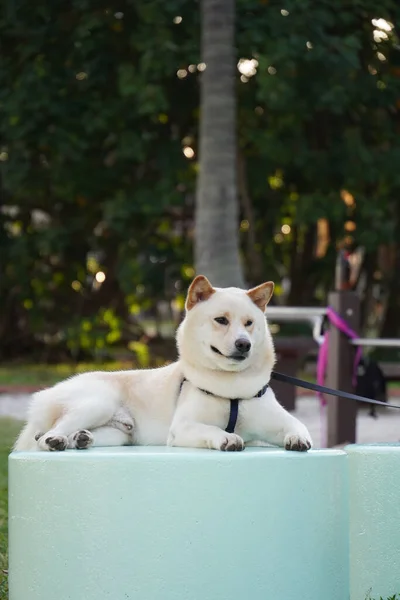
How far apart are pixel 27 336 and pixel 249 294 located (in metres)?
20.7

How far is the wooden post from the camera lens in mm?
11570

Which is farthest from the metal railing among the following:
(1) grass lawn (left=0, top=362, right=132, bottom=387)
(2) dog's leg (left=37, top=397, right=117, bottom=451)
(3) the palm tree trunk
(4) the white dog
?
(1) grass lawn (left=0, top=362, right=132, bottom=387)

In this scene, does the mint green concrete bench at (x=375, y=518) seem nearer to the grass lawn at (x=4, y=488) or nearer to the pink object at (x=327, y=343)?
the grass lawn at (x=4, y=488)

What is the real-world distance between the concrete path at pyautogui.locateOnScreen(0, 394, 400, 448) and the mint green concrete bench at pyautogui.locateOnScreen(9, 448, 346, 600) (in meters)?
7.40

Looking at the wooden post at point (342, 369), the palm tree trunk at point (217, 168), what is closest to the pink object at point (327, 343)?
the wooden post at point (342, 369)

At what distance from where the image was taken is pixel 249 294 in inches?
220

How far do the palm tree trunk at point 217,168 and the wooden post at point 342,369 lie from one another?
5.30 m

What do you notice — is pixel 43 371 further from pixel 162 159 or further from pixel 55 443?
pixel 55 443

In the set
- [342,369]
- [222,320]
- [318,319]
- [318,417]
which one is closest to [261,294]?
[222,320]

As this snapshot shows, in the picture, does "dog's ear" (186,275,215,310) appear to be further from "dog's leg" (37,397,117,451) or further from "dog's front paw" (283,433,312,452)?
"dog's front paw" (283,433,312,452)

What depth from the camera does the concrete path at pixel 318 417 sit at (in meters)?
13.3

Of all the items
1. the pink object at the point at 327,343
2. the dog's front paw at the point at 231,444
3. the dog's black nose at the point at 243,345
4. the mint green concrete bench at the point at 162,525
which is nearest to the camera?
A: the mint green concrete bench at the point at 162,525

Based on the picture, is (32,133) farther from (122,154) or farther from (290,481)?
(290,481)

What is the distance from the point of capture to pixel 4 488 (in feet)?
29.3
